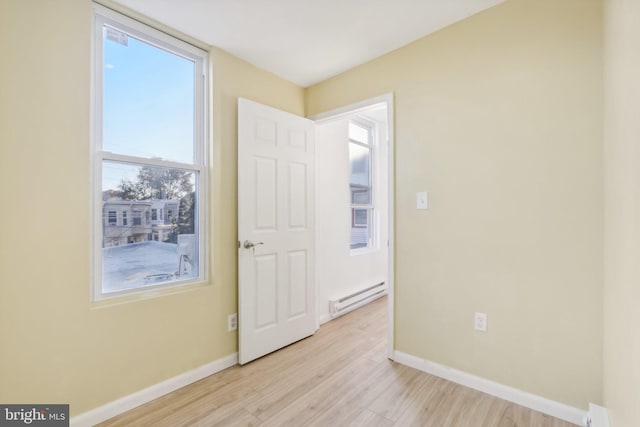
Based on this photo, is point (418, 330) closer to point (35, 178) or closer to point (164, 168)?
point (164, 168)

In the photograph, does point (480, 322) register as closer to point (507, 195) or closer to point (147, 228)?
point (507, 195)

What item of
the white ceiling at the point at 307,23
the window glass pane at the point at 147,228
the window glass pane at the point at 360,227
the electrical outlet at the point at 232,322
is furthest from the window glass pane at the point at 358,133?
the electrical outlet at the point at 232,322

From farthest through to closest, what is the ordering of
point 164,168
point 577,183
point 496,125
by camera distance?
point 164,168 → point 496,125 → point 577,183

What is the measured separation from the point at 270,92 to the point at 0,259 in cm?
211

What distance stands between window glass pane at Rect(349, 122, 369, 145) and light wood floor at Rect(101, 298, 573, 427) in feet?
8.62

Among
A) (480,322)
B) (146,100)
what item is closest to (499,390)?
(480,322)

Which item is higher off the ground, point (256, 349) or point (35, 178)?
point (35, 178)

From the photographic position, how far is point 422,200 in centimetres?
219

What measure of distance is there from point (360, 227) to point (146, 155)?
278cm

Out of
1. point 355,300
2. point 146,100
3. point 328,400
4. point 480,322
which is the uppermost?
point 146,100

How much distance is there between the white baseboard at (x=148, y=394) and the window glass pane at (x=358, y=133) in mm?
2868

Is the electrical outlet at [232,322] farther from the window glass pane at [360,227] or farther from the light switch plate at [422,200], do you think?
the window glass pane at [360,227]

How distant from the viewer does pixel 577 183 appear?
161 cm

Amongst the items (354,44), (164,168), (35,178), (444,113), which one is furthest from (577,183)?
(35,178)
